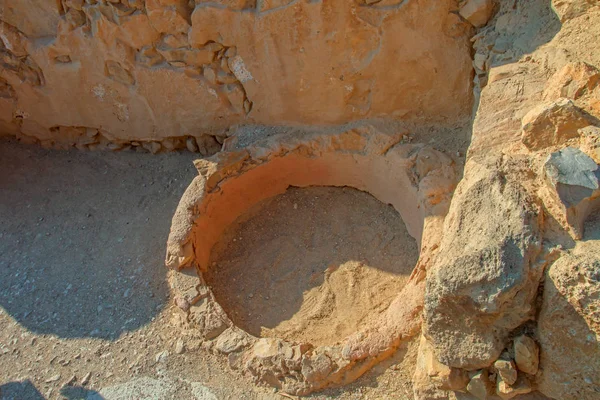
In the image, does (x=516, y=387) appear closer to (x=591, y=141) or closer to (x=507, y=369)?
(x=507, y=369)

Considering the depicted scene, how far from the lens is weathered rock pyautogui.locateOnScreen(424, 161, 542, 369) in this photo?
200 centimetres

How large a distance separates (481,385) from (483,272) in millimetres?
549

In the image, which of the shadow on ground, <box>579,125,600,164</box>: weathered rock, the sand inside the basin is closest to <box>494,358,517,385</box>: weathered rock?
<box>579,125,600,164</box>: weathered rock

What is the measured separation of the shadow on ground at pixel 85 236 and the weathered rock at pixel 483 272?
6.49 feet

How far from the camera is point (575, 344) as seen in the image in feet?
6.55

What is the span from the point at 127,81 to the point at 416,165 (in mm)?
2239

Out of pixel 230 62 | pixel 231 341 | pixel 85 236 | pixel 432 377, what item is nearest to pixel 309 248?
pixel 231 341

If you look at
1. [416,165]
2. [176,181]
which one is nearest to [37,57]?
[176,181]

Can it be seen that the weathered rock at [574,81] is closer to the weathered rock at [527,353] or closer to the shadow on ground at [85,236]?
the weathered rock at [527,353]

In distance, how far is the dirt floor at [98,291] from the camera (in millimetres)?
3062

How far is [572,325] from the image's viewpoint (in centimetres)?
197

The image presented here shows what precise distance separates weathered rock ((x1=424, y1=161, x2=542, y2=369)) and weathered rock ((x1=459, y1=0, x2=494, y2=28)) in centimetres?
139

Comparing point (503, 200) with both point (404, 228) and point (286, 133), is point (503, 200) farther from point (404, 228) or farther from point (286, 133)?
point (286, 133)

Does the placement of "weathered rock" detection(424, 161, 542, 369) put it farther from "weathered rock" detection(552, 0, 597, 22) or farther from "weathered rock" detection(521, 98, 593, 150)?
"weathered rock" detection(552, 0, 597, 22)
